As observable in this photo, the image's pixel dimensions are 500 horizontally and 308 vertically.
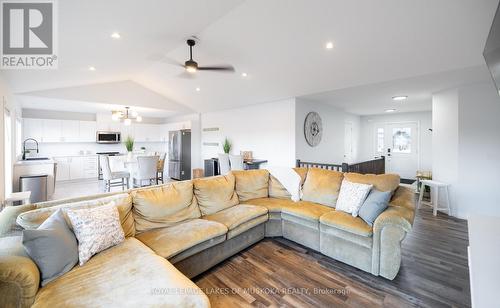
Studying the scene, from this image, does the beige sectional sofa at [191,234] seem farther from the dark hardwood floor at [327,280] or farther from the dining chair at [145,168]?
the dining chair at [145,168]

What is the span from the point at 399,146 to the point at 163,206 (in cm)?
803

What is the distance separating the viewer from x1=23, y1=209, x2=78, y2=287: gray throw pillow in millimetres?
1394

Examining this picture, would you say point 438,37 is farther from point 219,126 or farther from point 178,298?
point 219,126

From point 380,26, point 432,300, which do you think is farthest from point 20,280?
point 380,26

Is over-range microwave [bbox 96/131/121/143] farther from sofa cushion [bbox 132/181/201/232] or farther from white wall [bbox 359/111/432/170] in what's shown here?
white wall [bbox 359/111/432/170]

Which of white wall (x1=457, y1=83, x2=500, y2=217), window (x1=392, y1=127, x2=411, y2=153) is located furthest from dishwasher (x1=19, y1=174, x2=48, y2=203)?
window (x1=392, y1=127, x2=411, y2=153)

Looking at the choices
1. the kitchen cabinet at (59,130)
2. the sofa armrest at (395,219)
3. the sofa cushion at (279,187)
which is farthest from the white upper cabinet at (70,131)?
the sofa armrest at (395,219)

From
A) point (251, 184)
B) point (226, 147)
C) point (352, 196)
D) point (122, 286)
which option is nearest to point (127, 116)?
point (226, 147)

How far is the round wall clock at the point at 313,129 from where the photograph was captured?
5.50 m

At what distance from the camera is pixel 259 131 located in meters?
6.03

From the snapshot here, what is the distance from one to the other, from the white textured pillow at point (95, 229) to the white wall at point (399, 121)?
8432 mm

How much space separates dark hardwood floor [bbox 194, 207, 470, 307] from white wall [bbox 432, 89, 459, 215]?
1.77 metres

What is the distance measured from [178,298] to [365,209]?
83.5 inches

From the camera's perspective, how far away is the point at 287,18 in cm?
283
